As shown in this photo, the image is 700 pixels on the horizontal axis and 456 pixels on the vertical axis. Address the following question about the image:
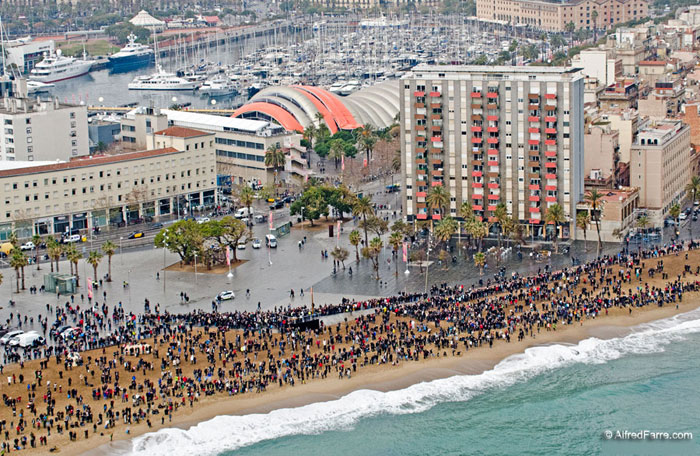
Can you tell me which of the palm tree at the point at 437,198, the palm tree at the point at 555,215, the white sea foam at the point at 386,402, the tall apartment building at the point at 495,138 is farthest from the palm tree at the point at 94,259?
the palm tree at the point at 555,215

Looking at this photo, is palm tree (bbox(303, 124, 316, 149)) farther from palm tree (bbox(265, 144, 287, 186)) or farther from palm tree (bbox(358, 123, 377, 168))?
palm tree (bbox(265, 144, 287, 186))

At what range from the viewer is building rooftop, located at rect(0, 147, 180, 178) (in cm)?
14725

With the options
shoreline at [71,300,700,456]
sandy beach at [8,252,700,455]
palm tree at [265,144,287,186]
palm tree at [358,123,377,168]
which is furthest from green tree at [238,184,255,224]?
shoreline at [71,300,700,456]

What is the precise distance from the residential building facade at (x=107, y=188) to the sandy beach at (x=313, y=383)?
4433cm

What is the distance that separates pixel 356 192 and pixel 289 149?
73.5 ft

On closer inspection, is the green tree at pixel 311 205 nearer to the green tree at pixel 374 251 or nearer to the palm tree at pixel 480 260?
the green tree at pixel 374 251

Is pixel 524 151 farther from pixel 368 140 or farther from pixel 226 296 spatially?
pixel 368 140

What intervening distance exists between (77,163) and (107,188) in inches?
181

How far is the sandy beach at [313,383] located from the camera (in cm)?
9312

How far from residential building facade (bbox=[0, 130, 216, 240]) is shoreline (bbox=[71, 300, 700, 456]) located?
56.1m

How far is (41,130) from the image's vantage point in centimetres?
17150

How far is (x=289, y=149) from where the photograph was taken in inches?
7151

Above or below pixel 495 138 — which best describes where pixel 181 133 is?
below

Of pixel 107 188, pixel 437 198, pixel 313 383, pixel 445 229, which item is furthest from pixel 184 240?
pixel 313 383
